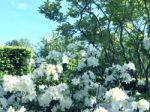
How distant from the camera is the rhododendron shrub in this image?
6438 mm

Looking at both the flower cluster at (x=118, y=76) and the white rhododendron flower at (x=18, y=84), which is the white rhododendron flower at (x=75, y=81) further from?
the white rhododendron flower at (x=18, y=84)

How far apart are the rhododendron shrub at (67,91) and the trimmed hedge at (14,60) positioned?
12828 mm

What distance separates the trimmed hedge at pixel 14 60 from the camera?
68.9ft

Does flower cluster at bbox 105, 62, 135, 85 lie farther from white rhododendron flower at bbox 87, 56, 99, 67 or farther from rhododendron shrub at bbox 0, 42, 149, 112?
white rhododendron flower at bbox 87, 56, 99, 67

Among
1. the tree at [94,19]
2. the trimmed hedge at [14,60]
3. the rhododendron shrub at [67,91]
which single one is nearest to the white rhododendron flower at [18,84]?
the rhododendron shrub at [67,91]

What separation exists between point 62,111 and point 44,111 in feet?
0.92

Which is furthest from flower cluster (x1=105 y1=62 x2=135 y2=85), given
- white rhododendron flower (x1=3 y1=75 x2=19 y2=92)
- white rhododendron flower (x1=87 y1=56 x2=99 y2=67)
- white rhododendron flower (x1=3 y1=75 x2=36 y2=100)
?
white rhododendron flower (x1=3 y1=75 x2=19 y2=92)

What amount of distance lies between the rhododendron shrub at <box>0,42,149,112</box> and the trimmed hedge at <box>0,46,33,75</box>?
1283 cm

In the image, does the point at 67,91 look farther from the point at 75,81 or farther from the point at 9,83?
the point at 9,83

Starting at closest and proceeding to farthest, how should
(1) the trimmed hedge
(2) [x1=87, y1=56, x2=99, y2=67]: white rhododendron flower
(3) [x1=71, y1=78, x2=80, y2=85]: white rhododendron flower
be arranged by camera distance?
(3) [x1=71, y1=78, x2=80, y2=85]: white rhododendron flower, (2) [x1=87, y1=56, x2=99, y2=67]: white rhododendron flower, (1) the trimmed hedge

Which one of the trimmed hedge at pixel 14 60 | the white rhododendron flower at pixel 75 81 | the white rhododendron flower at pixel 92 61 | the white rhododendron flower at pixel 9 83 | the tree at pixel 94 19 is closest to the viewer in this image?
the white rhododendron flower at pixel 9 83

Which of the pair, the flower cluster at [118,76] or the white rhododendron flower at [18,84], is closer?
the white rhododendron flower at [18,84]

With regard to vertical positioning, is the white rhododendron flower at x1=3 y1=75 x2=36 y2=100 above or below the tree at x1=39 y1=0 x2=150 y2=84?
below

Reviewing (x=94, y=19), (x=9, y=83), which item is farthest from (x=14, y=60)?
(x=9, y=83)
